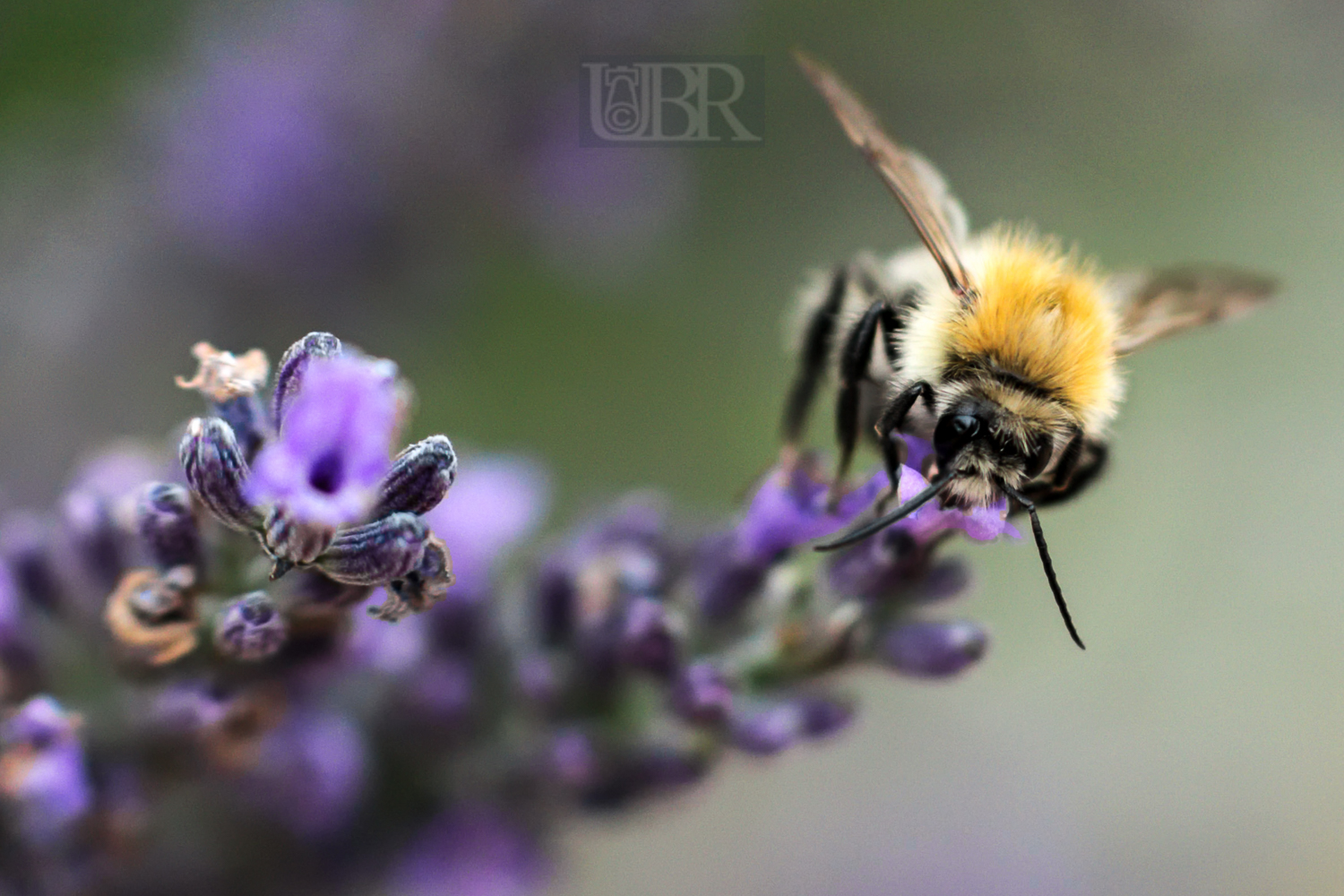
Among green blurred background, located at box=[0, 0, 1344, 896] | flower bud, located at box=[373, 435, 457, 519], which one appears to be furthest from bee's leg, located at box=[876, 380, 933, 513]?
green blurred background, located at box=[0, 0, 1344, 896]

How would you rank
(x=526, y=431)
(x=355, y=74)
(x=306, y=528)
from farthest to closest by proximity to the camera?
1. (x=526, y=431)
2. (x=355, y=74)
3. (x=306, y=528)

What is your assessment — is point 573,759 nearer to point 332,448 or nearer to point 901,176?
point 332,448

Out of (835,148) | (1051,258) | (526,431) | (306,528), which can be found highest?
(835,148)

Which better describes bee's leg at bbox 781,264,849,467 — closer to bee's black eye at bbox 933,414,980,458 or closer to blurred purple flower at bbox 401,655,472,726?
bee's black eye at bbox 933,414,980,458

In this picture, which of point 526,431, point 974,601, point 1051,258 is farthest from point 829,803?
point 1051,258

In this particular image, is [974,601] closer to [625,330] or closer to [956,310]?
[625,330]
